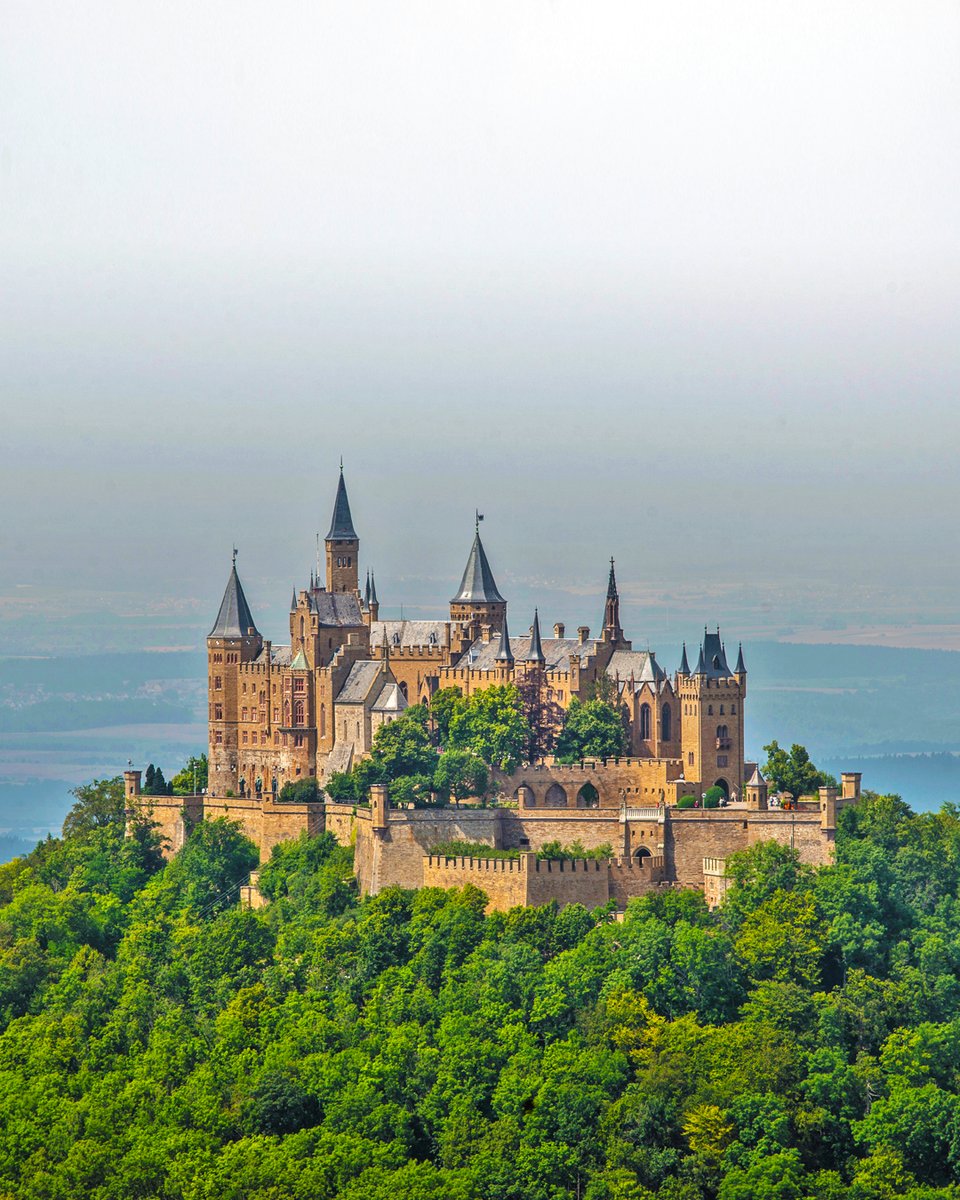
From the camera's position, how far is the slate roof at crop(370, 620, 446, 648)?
95500mm

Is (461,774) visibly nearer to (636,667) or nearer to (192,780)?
(636,667)

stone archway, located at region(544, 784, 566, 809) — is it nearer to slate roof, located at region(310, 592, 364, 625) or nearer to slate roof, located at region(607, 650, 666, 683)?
slate roof, located at region(607, 650, 666, 683)

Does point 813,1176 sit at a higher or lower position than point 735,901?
lower

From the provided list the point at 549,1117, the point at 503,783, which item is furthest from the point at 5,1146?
the point at 503,783

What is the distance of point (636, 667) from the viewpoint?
299 ft

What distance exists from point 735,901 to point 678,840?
12.7ft

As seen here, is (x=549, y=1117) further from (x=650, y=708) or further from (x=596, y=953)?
(x=650, y=708)

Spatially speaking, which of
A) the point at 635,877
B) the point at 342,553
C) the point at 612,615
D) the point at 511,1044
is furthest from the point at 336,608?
the point at 511,1044

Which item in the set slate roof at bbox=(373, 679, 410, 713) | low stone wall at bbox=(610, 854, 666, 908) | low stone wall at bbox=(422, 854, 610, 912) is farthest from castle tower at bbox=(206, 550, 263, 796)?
low stone wall at bbox=(610, 854, 666, 908)

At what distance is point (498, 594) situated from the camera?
96938mm

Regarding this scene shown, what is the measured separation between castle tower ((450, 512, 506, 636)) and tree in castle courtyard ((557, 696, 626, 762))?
286 inches

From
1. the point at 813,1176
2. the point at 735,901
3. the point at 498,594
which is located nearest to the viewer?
the point at 813,1176

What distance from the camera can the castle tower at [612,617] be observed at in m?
93.1

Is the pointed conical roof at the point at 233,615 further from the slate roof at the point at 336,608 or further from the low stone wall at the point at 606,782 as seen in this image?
the low stone wall at the point at 606,782
